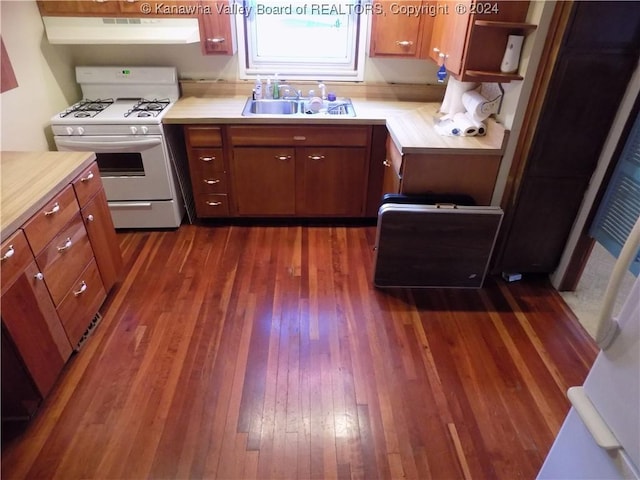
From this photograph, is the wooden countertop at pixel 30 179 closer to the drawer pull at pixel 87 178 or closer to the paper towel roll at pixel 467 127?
the drawer pull at pixel 87 178

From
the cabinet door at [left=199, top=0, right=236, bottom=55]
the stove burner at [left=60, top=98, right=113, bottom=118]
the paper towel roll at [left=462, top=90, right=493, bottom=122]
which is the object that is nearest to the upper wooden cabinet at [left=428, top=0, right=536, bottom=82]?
the paper towel roll at [left=462, top=90, right=493, bottom=122]

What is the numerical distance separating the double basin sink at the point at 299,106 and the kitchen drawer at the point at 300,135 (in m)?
0.20

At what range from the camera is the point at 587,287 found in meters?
2.42

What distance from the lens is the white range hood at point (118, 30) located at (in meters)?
2.50

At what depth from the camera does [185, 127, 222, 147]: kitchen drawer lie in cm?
263

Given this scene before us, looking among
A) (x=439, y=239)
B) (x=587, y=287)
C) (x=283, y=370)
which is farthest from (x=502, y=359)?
(x=283, y=370)

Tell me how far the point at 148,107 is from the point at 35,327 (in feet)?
5.64

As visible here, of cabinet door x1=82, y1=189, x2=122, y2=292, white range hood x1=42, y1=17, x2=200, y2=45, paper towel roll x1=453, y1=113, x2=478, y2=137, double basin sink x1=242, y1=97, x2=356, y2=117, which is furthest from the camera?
double basin sink x1=242, y1=97, x2=356, y2=117

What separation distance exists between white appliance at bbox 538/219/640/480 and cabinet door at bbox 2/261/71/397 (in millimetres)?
1840

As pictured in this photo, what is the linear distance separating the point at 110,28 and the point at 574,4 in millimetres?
2587

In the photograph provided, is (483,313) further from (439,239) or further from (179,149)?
(179,149)

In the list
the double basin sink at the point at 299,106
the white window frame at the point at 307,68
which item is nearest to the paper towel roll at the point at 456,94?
the double basin sink at the point at 299,106

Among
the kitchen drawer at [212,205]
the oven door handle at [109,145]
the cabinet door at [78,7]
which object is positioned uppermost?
the cabinet door at [78,7]

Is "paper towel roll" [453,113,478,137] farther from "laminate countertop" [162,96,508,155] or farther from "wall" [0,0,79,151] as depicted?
A: "wall" [0,0,79,151]
